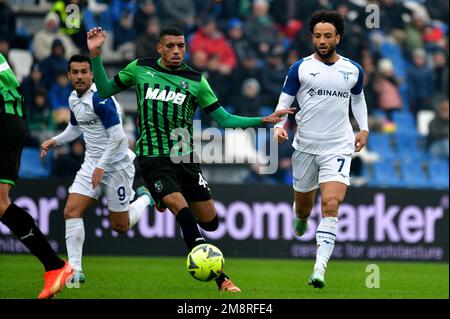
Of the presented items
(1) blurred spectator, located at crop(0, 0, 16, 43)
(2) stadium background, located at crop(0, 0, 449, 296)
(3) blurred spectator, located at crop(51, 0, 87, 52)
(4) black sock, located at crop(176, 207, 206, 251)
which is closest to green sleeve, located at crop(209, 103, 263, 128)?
(4) black sock, located at crop(176, 207, 206, 251)

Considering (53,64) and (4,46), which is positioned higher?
(4,46)

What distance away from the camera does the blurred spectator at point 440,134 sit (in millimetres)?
21297

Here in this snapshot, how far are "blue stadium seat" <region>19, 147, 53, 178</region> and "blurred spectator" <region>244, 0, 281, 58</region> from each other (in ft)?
17.9

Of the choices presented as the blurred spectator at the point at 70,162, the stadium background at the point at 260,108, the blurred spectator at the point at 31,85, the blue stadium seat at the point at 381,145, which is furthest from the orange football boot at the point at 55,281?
the blue stadium seat at the point at 381,145

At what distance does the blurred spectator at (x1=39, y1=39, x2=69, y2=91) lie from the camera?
63.2ft

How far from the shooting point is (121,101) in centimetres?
2075

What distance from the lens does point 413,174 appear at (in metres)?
Answer: 21.1

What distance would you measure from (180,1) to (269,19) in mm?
2065

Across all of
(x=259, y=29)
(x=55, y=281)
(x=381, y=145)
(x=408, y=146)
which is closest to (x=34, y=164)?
(x=259, y=29)

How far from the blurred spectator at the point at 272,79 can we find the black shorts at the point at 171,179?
9859mm

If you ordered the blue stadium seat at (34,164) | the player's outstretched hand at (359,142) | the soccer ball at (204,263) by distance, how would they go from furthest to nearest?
the blue stadium seat at (34,164), the player's outstretched hand at (359,142), the soccer ball at (204,263)

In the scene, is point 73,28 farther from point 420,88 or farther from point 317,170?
point 317,170

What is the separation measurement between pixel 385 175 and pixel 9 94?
12.5 metres

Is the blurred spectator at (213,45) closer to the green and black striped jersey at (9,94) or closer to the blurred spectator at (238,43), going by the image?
the blurred spectator at (238,43)
